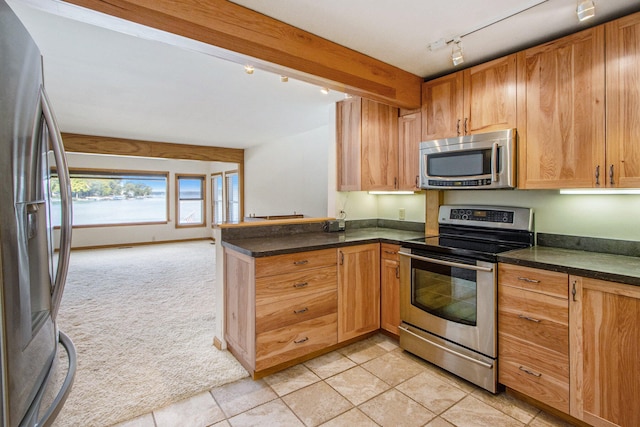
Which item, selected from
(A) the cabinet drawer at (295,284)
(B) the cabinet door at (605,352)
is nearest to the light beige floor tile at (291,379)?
(A) the cabinet drawer at (295,284)

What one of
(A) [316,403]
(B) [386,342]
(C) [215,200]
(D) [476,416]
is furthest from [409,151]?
(C) [215,200]

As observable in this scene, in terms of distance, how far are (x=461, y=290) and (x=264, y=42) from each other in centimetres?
210

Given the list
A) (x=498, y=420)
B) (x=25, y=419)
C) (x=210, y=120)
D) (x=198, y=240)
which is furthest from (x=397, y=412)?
(x=198, y=240)

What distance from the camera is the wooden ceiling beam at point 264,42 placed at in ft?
5.28

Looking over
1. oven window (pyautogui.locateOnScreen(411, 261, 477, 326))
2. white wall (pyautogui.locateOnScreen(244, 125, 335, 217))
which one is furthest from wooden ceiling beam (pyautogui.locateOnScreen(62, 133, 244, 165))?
oven window (pyautogui.locateOnScreen(411, 261, 477, 326))

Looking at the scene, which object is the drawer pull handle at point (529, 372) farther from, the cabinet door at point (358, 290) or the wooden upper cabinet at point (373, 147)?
the wooden upper cabinet at point (373, 147)

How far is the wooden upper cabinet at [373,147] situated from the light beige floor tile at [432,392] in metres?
1.69

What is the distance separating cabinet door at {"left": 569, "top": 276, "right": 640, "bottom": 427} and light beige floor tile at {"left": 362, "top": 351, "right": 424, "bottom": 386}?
969 mm

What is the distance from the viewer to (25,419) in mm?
674

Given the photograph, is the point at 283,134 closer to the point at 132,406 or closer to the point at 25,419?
the point at 132,406

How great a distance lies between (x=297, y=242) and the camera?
2.66 m

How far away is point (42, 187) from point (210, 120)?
430cm

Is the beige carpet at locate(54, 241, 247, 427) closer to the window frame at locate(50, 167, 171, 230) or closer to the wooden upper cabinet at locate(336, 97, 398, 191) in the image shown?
the wooden upper cabinet at locate(336, 97, 398, 191)

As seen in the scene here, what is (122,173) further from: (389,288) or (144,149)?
(389,288)
